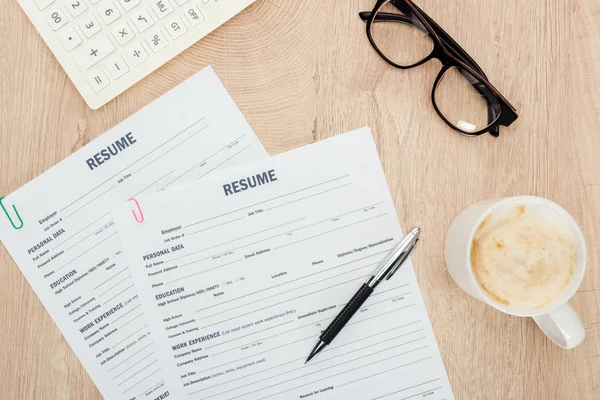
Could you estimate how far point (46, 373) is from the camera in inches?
24.5

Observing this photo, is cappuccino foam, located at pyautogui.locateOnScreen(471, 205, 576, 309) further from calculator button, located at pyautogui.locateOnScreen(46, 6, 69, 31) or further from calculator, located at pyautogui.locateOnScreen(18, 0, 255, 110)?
calculator button, located at pyautogui.locateOnScreen(46, 6, 69, 31)

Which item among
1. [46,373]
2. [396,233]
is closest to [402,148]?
[396,233]

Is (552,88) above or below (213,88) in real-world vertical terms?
below

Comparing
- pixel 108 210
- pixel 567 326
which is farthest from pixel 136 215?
pixel 567 326

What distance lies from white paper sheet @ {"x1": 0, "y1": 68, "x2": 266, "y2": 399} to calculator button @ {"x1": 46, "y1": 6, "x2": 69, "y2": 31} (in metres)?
0.13

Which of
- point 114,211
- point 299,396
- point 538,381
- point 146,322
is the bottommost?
point 538,381

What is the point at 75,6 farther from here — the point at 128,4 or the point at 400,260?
the point at 400,260

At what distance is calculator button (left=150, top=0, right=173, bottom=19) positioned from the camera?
1.94 feet

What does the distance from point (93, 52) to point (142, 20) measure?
0.22 ft

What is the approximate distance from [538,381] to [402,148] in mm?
339

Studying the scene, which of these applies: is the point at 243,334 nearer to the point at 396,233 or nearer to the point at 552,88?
the point at 396,233

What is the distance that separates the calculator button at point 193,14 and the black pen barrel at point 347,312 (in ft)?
1.22

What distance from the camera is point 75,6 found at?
584mm

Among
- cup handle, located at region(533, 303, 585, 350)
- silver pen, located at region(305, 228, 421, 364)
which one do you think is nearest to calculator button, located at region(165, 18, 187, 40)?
silver pen, located at region(305, 228, 421, 364)
